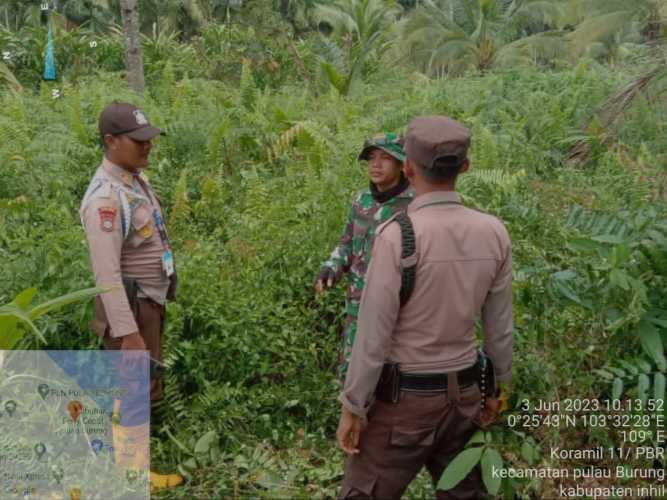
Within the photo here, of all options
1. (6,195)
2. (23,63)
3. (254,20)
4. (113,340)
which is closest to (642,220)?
(113,340)

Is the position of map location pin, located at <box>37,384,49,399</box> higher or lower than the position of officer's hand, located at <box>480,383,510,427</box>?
lower

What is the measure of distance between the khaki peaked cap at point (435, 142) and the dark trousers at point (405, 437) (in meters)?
0.79

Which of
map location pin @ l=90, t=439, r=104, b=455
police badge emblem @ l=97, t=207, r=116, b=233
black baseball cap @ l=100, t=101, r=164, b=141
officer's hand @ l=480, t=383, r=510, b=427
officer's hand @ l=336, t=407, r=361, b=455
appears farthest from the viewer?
map location pin @ l=90, t=439, r=104, b=455

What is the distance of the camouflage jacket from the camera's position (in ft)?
12.7

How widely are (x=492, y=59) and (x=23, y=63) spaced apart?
41.2 feet

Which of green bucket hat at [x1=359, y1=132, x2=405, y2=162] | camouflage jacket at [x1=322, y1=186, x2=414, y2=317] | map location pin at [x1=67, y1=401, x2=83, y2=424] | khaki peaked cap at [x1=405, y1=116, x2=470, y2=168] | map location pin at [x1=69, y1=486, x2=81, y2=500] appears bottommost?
map location pin at [x1=69, y1=486, x2=81, y2=500]

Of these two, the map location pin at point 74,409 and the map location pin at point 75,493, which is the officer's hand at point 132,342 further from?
the map location pin at point 75,493

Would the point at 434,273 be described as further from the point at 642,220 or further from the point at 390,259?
the point at 642,220

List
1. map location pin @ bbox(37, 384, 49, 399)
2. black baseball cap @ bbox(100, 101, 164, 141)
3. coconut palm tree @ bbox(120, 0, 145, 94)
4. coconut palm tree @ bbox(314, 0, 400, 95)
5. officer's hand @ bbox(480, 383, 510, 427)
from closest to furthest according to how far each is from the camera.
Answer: officer's hand @ bbox(480, 383, 510, 427) < black baseball cap @ bbox(100, 101, 164, 141) < map location pin @ bbox(37, 384, 49, 399) < coconut palm tree @ bbox(120, 0, 145, 94) < coconut palm tree @ bbox(314, 0, 400, 95)

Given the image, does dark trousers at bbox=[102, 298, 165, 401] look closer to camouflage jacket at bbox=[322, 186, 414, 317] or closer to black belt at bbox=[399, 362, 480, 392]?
camouflage jacket at bbox=[322, 186, 414, 317]

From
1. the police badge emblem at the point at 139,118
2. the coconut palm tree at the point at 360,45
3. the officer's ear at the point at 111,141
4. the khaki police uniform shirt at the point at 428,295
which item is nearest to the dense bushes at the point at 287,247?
the khaki police uniform shirt at the point at 428,295

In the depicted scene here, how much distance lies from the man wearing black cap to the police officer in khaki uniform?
4.33 feet

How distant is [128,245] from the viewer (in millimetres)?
3689

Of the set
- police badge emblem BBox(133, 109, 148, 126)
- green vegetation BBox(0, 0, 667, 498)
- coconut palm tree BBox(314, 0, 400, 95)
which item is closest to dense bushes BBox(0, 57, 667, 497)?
green vegetation BBox(0, 0, 667, 498)
